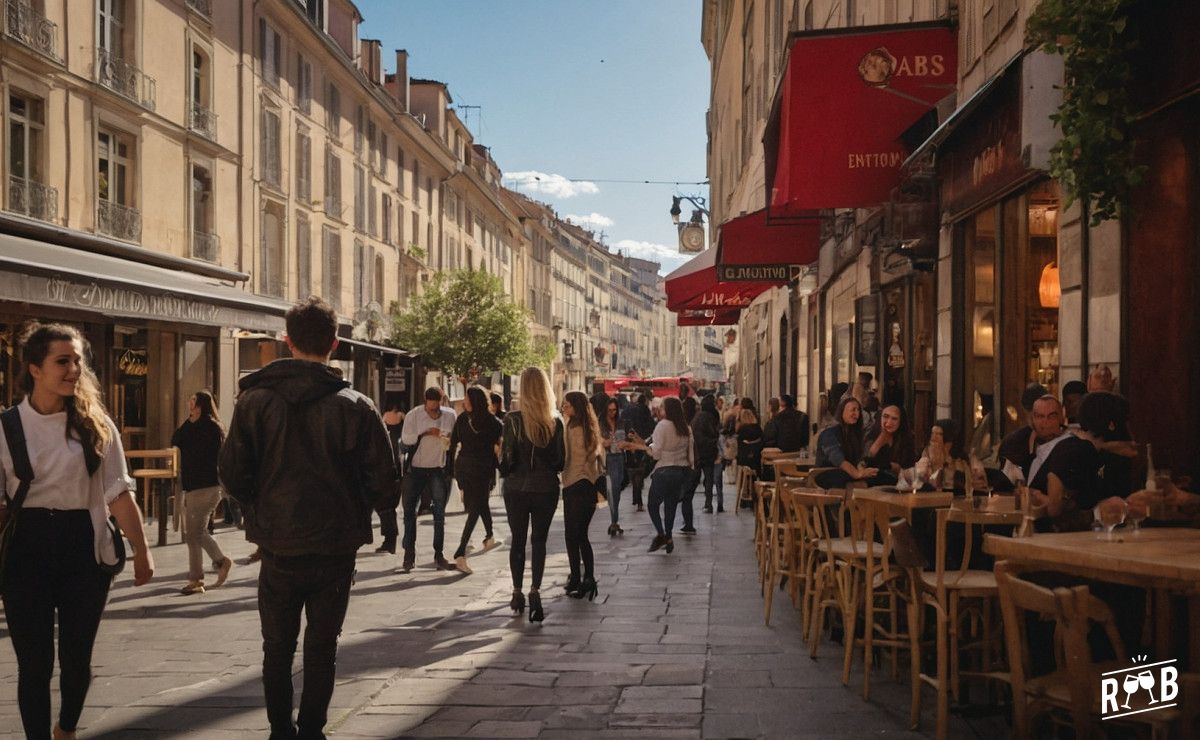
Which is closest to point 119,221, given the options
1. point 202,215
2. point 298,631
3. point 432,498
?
point 202,215

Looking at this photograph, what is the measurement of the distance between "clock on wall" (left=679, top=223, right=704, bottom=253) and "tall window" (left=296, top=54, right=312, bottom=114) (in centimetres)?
1181

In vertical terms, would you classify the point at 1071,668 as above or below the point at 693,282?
below

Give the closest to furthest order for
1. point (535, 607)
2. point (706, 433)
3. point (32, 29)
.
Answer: point (535, 607) < point (706, 433) < point (32, 29)

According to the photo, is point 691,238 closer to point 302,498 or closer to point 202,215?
point 202,215

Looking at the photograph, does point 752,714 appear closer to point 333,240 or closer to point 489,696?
point 489,696

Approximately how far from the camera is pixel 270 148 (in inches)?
1092

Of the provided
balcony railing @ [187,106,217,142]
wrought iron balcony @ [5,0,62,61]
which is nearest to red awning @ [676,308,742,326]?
balcony railing @ [187,106,217,142]

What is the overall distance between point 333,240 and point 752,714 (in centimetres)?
2890

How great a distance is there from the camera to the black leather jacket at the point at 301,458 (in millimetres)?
4566

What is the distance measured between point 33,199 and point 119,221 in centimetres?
253

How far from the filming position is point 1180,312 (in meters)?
6.61

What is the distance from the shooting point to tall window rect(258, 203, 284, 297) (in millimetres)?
27562

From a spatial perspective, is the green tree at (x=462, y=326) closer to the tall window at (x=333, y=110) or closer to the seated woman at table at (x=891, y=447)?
the tall window at (x=333, y=110)

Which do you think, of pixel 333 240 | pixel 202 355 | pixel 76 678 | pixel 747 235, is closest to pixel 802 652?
pixel 76 678
